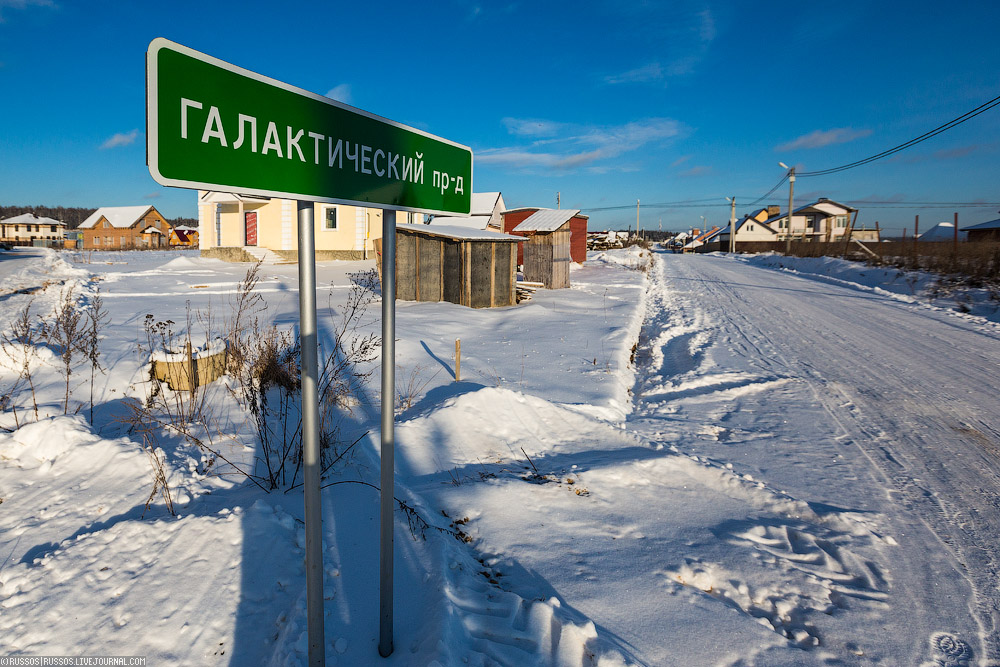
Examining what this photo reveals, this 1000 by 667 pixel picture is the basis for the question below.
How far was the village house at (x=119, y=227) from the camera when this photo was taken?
68625mm

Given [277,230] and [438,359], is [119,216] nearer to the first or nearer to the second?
[277,230]

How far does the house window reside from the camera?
26000 mm

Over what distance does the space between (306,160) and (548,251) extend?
1714cm

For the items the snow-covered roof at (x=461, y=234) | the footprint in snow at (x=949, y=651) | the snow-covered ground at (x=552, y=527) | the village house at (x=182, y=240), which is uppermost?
the village house at (x=182, y=240)

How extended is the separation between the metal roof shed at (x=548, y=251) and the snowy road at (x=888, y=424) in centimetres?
712

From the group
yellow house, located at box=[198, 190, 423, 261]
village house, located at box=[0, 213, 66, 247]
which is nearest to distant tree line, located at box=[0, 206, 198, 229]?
village house, located at box=[0, 213, 66, 247]

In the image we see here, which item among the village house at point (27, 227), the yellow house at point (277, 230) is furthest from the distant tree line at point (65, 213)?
the yellow house at point (277, 230)

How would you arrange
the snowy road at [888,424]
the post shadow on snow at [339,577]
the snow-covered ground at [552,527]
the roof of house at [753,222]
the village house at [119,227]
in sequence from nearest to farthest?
the post shadow on snow at [339,577] → the snow-covered ground at [552,527] → the snowy road at [888,424] → the village house at [119,227] → the roof of house at [753,222]

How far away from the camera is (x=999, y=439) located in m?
5.05

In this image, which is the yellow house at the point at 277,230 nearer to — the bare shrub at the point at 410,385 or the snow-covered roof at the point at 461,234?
the snow-covered roof at the point at 461,234

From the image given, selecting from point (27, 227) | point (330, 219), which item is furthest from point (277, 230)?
point (27, 227)

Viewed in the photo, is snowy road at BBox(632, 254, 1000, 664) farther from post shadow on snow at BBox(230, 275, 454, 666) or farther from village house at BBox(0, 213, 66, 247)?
village house at BBox(0, 213, 66, 247)

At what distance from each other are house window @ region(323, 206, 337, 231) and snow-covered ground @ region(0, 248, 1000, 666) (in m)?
20.1

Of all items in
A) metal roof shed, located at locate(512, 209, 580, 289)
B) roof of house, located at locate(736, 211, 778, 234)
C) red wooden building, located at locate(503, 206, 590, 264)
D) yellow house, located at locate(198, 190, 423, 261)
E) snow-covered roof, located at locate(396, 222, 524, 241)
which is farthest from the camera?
roof of house, located at locate(736, 211, 778, 234)
